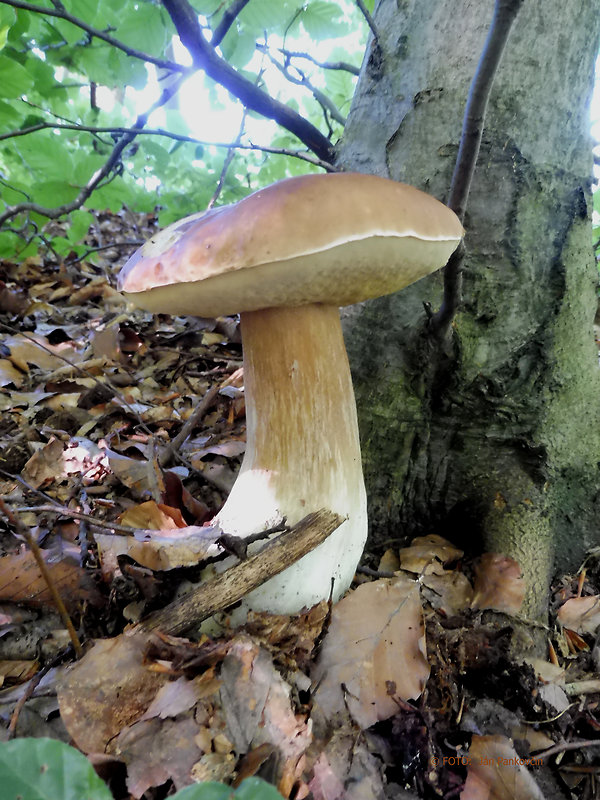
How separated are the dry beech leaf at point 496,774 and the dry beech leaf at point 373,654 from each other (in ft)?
0.52

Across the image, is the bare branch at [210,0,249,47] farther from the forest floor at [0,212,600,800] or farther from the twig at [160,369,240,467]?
the forest floor at [0,212,600,800]

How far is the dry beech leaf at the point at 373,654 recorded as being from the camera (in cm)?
105

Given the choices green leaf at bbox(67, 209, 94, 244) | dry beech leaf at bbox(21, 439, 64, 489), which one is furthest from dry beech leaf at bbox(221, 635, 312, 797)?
green leaf at bbox(67, 209, 94, 244)

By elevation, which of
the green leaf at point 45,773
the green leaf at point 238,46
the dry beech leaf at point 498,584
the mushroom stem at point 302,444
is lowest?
the dry beech leaf at point 498,584

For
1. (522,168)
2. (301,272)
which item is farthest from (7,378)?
(522,168)

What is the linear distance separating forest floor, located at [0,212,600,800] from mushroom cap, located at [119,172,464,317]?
0.55 meters

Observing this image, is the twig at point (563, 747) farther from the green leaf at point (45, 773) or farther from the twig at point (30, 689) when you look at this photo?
the twig at point (30, 689)

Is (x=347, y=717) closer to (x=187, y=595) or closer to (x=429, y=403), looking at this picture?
(x=187, y=595)

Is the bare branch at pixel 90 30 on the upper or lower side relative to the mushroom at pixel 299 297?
upper

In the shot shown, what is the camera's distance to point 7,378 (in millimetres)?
2430

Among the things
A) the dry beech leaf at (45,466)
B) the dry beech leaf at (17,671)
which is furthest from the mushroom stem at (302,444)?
Result: the dry beech leaf at (45,466)

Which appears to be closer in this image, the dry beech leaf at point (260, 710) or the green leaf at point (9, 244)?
the dry beech leaf at point (260, 710)

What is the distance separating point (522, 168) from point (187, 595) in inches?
62.1

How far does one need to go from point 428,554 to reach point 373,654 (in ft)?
1.72
